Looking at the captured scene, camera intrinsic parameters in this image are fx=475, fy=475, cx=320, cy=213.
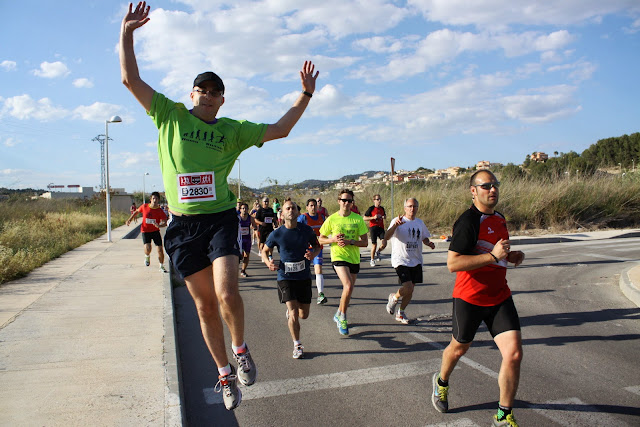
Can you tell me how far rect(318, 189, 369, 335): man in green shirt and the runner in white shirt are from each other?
513mm

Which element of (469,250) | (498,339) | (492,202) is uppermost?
(492,202)

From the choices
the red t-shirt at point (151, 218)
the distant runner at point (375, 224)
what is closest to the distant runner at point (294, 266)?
the red t-shirt at point (151, 218)

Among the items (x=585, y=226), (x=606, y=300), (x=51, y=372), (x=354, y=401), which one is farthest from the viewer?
(x=585, y=226)

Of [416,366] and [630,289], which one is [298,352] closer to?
[416,366]

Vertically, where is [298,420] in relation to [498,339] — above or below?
below

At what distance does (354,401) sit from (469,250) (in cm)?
173

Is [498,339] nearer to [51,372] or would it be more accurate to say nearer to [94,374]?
[94,374]

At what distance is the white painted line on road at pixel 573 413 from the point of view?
3.74 m

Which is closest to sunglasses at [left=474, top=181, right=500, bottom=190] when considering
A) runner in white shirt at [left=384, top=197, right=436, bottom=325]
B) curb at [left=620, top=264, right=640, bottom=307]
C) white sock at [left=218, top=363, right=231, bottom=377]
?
white sock at [left=218, top=363, right=231, bottom=377]

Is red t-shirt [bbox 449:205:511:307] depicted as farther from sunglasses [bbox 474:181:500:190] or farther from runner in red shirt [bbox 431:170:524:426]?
sunglasses [bbox 474:181:500:190]

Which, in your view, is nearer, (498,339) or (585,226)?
(498,339)

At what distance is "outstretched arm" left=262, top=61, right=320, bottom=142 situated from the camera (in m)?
3.45

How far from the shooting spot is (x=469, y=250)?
12.5 ft

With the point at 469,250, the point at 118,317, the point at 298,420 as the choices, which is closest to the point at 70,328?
the point at 118,317
